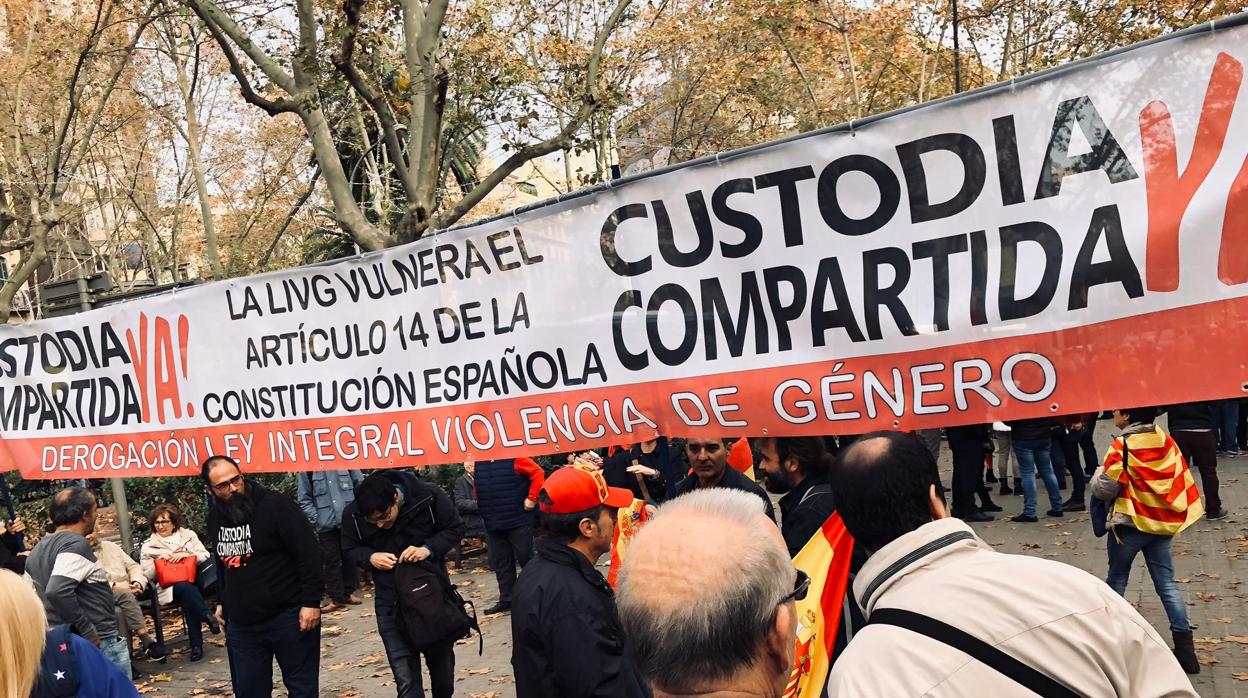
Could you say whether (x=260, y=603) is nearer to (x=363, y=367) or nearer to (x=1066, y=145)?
(x=363, y=367)

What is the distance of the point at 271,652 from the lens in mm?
6020

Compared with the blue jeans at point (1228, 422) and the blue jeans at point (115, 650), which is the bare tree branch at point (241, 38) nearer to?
the blue jeans at point (115, 650)

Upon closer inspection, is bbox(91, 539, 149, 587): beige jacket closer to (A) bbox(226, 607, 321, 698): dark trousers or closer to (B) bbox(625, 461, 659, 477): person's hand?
(A) bbox(226, 607, 321, 698): dark trousers

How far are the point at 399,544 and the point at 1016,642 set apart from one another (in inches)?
179

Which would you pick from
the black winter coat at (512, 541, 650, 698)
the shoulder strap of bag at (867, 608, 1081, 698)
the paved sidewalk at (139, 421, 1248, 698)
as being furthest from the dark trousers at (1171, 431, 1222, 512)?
the shoulder strap of bag at (867, 608, 1081, 698)

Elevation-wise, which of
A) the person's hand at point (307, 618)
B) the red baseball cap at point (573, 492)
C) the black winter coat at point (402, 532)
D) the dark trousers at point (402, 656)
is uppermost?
the red baseball cap at point (573, 492)

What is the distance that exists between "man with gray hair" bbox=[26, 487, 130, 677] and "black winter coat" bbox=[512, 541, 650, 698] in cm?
393

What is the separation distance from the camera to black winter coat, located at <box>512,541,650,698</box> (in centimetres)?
350

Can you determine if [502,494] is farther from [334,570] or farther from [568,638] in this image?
[568,638]

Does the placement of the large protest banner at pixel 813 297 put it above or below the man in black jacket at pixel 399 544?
above

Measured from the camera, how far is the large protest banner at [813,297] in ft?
9.55

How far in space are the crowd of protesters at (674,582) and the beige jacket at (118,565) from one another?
2 centimetres

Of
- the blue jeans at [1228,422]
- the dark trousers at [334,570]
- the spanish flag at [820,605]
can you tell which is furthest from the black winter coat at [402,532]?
the blue jeans at [1228,422]

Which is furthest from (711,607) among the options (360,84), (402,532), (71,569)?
(360,84)
